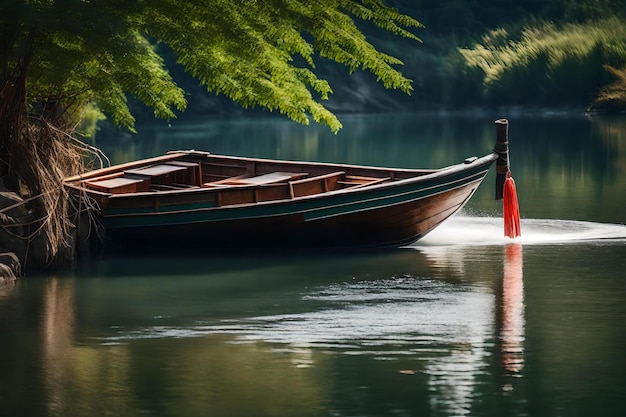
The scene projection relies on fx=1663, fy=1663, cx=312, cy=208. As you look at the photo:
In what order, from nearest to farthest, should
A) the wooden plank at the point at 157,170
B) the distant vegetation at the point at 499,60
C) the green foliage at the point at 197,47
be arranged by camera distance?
1. the green foliage at the point at 197,47
2. the wooden plank at the point at 157,170
3. the distant vegetation at the point at 499,60

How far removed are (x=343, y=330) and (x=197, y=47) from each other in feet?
21.4

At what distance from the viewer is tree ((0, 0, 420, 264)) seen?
19656 millimetres

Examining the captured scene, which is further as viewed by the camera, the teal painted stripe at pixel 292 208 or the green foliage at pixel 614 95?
the green foliage at pixel 614 95

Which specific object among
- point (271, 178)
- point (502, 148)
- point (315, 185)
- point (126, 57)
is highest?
point (126, 57)

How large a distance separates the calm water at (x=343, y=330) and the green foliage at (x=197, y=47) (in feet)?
7.58

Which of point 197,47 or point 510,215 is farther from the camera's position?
point 510,215

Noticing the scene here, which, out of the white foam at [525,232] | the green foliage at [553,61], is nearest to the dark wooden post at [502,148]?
the white foam at [525,232]

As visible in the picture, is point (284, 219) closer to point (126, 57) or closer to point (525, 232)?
point (126, 57)

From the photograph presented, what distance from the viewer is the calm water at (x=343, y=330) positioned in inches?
514

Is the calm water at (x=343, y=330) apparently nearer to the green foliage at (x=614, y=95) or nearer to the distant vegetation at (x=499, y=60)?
the green foliage at (x=614, y=95)

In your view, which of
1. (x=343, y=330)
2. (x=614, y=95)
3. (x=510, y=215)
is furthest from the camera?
(x=614, y=95)

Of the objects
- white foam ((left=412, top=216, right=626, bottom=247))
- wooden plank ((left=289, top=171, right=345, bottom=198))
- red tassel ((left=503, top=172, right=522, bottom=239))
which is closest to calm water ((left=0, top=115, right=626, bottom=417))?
white foam ((left=412, top=216, right=626, bottom=247))

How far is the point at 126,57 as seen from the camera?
20.4 metres

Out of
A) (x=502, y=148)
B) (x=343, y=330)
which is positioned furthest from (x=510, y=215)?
(x=343, y=330)
